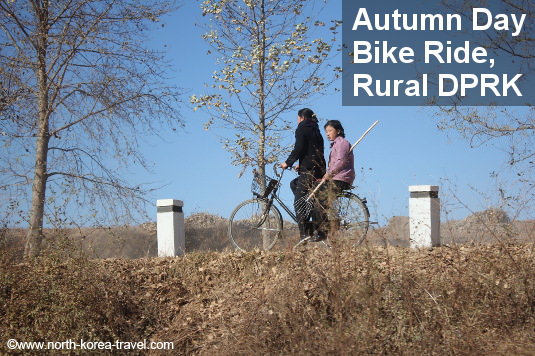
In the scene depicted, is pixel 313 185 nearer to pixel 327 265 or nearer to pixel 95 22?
pixel 327 265

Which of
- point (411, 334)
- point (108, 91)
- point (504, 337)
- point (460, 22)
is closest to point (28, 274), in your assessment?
point (108, 91)

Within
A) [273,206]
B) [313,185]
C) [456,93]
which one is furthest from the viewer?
[456,93]

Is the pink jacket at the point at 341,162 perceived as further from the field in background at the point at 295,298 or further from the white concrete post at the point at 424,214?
the white concrete post at the point at 424,214

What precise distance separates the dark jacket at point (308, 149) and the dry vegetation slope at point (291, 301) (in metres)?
1.79

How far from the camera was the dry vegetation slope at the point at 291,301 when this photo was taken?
7473mm

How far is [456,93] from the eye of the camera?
12.5 m

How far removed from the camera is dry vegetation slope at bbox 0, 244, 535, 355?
7.47 m

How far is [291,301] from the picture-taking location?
8.22m

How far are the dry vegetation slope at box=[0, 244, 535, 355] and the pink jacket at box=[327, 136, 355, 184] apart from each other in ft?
4.86

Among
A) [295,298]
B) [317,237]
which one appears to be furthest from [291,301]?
[317,237]

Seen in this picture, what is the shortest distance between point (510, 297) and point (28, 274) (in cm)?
743

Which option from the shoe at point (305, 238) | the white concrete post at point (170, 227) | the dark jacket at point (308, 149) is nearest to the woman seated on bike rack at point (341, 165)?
the dark jacket at point (308, 149)

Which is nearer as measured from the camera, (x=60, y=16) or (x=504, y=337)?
(x=504, y=337)

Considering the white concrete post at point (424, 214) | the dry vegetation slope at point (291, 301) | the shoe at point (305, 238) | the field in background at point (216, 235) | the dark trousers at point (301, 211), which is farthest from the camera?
the white concrete post at point (424, 214)
